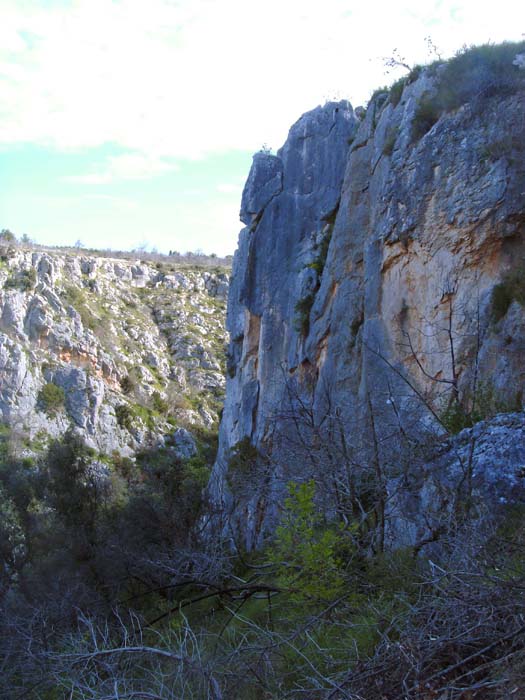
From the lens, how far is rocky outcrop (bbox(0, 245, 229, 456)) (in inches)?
1588

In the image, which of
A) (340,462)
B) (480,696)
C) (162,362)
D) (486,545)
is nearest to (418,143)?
(340,462)

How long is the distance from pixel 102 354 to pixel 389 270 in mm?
34598

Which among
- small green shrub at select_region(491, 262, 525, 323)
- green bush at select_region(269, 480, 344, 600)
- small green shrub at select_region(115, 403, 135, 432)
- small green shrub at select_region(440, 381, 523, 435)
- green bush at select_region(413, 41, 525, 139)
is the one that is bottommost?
small green shrub at select_region(115, 403, 135, 432)

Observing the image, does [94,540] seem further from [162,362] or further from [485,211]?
[162,362]

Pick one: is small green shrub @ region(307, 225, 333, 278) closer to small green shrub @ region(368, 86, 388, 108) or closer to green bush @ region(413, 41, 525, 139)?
small green shrub @ region(368, 86, 388, 108)

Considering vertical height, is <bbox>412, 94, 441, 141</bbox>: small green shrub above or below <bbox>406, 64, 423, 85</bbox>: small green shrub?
below

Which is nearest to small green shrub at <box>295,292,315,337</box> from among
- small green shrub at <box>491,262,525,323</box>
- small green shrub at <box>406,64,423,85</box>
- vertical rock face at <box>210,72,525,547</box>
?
vertical rock face at <box>210,72,525,547</box>

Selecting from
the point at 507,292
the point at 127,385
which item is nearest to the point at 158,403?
the point at 127,385

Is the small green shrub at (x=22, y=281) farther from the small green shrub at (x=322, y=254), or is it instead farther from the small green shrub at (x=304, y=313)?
the small green shrub at (x=304, y=313)

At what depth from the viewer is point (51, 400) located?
4019 cm

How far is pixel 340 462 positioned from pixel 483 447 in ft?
6.10

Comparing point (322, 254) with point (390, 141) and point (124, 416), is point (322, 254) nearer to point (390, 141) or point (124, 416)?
point (390, 141)

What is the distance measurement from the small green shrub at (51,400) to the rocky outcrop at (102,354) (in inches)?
2.4

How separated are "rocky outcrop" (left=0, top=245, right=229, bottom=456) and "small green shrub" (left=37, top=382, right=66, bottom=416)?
0.20ft
